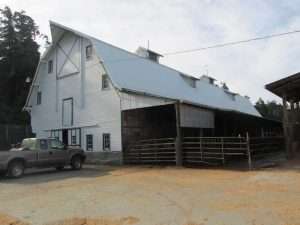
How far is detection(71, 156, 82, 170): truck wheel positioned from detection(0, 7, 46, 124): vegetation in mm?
19059

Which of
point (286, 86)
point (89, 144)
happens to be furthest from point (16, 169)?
point (286, 86)

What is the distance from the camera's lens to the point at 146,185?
11.1 m

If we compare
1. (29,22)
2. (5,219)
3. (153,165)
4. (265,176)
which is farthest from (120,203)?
(29,22)

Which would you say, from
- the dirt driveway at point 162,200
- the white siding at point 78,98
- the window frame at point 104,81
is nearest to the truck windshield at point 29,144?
the dirt driveway at point 162,200

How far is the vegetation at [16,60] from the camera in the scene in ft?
117

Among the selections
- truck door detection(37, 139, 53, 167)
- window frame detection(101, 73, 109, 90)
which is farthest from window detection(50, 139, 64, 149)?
window frame detection(101, 73, 109, 90)

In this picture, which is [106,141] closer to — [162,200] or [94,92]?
[94,92]

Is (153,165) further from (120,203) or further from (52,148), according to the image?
(120,203)

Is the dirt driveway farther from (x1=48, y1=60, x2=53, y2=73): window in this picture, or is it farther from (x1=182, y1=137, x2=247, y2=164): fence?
(x1=48, y1=60, x2=53, y2=73): window

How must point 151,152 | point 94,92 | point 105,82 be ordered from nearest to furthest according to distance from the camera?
1. point 151,152
2. point 105,82
3. point 94,92

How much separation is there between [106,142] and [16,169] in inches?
265

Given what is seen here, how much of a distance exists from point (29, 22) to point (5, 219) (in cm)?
3522

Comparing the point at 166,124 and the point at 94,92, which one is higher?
the point at 94,92

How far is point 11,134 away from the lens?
88.8 ft
